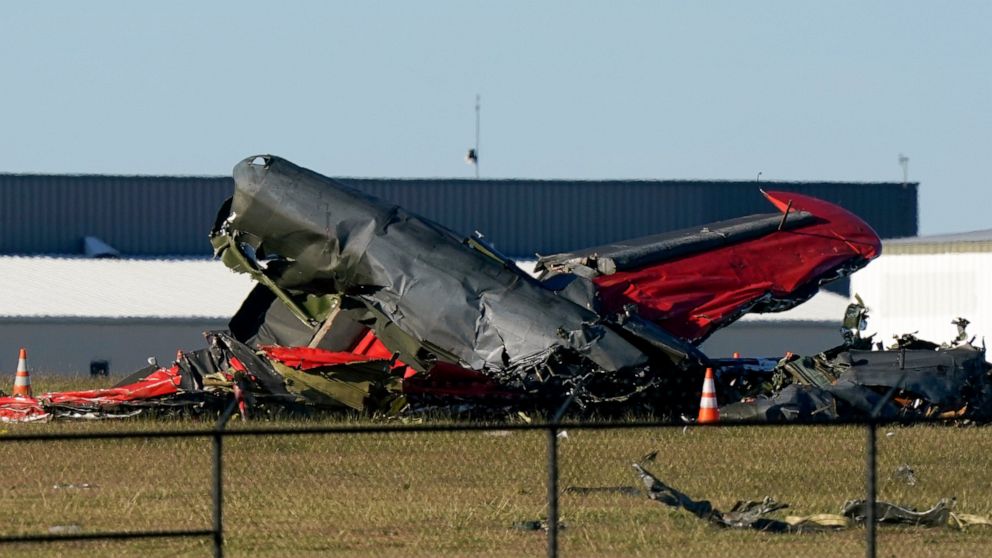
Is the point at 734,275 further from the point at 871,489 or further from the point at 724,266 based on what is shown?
the point at 871,489

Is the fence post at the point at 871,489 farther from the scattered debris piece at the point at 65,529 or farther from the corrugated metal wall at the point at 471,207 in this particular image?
the corrugated metal wall at the point at 471,207

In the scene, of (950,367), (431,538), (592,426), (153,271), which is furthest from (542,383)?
(153,271)

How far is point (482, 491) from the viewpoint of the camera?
50.3 ft

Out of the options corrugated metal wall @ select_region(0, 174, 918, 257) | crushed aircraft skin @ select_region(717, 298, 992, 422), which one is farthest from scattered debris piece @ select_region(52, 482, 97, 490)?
corrugated metal wall @ select_region(0, 174, 918, 257)

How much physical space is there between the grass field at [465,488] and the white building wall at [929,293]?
16342 millimetres

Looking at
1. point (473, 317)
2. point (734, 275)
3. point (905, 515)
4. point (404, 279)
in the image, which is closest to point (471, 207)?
point (734, 275)

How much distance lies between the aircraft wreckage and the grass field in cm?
56

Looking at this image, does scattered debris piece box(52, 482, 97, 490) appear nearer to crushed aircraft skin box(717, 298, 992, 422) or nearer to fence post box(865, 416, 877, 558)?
fence post box(865, 416, 877, 558)

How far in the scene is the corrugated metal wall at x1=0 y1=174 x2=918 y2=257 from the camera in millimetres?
49625

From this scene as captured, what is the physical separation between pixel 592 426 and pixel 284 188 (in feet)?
36.4

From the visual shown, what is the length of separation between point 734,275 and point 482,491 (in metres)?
7.82

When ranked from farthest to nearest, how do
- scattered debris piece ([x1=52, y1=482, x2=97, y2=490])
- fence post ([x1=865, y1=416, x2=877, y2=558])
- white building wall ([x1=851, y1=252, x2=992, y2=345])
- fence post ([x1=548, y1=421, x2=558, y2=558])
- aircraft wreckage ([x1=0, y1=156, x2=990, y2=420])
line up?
white building wall ([x1=851, y1=252, x2=992, y2=345]), aircraft wreckage ([x1=0, y1=156, x2=990, y2=420]), scattered debris piece ([x1=52, y1=482, x2=97, y2=490]), fence post ([x1=865, y1=416, x2=877, y2=558]), fence post ([x1=548, y1=421, x2=558, y2=558])

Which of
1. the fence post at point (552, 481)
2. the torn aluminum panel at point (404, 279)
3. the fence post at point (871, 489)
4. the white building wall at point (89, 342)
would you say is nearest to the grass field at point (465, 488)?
the torn aluminum panel at point (404, 279)

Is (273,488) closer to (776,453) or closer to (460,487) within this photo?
(460,487)
